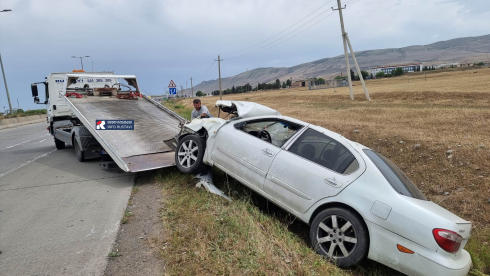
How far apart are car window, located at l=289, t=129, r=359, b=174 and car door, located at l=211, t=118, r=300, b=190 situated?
278mm

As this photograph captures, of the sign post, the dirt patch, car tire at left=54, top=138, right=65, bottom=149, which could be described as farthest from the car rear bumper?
the sign post

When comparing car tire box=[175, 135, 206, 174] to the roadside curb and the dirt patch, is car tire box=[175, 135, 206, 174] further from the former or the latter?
the roadside curb

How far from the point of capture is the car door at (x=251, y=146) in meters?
4.93

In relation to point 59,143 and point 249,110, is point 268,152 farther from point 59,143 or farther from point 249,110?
point 59,143

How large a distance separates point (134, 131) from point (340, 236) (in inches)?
231

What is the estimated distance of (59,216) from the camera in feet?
16.7

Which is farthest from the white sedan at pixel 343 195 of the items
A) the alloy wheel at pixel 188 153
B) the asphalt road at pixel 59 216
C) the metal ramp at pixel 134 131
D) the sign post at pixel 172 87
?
the sign post at pixel 172 87

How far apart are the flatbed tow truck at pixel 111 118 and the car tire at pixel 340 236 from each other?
377 cm

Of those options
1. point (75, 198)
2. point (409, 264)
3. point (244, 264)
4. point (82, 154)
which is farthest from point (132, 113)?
point (409, 264)

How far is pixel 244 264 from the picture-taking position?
354cm

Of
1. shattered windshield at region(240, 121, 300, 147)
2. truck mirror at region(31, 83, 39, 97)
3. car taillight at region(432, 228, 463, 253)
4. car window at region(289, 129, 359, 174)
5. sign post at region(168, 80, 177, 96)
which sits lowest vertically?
car taillight at region(432, 228, 463, 253)

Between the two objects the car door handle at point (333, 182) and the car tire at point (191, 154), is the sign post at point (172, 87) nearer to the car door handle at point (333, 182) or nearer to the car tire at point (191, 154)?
the car tire at point (191, 154)

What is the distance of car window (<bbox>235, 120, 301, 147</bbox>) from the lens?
17.4ft

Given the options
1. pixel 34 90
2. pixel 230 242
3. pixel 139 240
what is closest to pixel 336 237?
pixel 230 242
